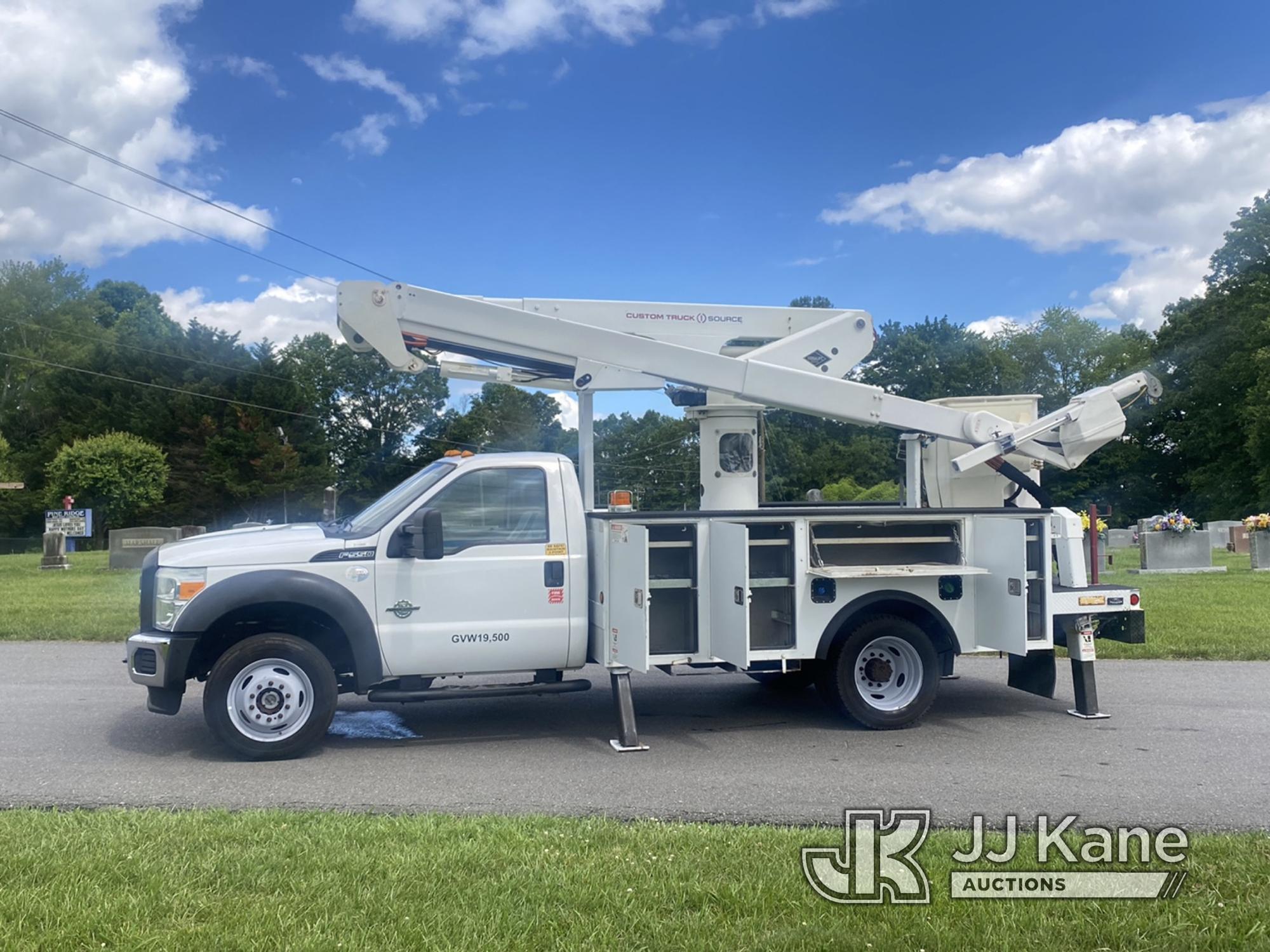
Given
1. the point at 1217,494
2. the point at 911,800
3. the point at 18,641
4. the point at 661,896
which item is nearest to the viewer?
the point at 661,896

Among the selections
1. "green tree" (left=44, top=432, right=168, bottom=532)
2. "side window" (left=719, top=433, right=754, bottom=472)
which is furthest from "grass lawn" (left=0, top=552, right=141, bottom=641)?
"green tree" (left=44, top=432, right=168, bottom=532)

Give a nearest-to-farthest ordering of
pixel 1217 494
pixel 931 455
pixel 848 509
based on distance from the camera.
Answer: pixel 848 509
pixel 931 455
pixel 1217 494

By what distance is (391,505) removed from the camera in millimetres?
7836

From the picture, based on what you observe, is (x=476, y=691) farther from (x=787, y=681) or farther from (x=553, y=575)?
(x=787, y=681)

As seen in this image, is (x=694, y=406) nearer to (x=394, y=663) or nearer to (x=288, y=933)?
(x=394, y=663)

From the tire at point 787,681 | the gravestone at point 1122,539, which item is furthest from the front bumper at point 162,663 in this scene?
the gravestone at point 1122,539

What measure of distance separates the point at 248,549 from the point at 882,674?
15.4 feet

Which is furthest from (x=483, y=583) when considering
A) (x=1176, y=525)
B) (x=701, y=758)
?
(x=1176, y=525)

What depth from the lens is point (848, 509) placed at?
27.8 feet

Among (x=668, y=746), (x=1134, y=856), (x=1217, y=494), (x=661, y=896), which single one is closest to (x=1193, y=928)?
(x=1134, y=856)

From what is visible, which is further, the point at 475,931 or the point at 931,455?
Answer: the point at 931,455

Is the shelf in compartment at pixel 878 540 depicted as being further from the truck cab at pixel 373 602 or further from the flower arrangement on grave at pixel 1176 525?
the flower arrangement on grave at pixel 1176 525

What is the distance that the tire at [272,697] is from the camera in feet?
23.4

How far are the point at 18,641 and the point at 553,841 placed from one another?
1071 cm
